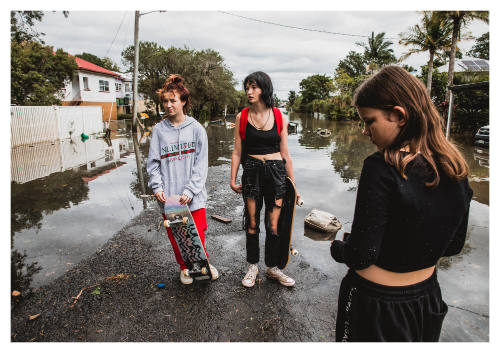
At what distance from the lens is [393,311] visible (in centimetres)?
130

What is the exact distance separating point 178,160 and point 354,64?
5577 cm

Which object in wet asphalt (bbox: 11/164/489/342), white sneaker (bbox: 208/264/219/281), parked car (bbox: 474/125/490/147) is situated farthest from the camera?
parked car (bbox: 474/125/490/147)

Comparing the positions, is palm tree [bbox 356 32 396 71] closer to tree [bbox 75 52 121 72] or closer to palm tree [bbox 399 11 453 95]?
palm tree [bbox 399 11 453 95]

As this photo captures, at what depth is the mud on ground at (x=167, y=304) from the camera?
100.0 inches

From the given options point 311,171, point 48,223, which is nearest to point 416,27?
point 311,171

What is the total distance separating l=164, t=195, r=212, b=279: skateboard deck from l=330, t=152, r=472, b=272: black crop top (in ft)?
6.71

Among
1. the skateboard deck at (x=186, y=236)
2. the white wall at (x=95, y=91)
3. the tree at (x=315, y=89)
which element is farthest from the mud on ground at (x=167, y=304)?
the tree at (x=315, y=89)

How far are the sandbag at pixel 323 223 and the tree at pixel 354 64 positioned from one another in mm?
52024

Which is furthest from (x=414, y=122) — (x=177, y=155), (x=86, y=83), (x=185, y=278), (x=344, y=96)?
(x=86, y=83)

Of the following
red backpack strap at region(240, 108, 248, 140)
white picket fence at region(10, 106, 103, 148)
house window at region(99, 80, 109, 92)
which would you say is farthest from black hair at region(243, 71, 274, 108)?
house window at region(99, 80, 109, 92)

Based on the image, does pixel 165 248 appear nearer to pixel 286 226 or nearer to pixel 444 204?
pixel 286 226

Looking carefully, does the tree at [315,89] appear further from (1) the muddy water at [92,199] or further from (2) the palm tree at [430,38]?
(1) the muddy water at [92,199]

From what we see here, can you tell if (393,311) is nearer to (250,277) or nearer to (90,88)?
(250,277)

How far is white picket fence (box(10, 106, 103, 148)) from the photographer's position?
13873 millimetres
